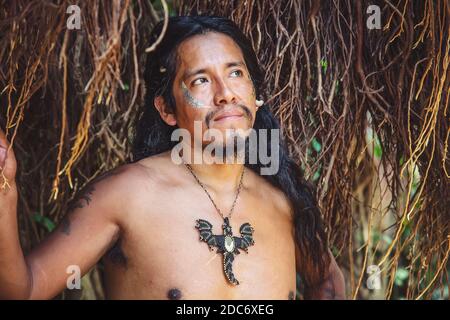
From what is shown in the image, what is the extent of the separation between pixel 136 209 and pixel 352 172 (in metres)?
0.93

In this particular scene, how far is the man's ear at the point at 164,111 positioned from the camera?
8.82ft

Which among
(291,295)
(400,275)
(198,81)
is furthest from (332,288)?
(400,275)

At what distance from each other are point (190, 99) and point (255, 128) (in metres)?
0.40

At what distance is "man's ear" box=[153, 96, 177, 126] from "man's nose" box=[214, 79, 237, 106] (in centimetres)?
23

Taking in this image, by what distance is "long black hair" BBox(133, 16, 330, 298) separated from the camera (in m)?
2.66

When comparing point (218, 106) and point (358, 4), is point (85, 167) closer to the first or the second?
point (218, 106)

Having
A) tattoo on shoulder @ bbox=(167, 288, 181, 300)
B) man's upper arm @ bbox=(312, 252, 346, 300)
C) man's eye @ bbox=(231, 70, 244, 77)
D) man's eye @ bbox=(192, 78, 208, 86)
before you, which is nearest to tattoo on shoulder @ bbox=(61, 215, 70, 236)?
tattoo on shoulder @ bbox=(167, 288, 181, 300)

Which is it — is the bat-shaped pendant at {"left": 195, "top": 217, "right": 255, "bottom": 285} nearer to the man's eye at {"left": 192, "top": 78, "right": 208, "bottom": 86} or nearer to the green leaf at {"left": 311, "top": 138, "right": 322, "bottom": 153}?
the man's eye at {"left": 192, "top": 78, "right": 208, "bottom": 86}

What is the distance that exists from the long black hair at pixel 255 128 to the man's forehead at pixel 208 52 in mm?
28

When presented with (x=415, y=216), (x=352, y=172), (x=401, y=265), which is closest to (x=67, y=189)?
(x=352, y=172)

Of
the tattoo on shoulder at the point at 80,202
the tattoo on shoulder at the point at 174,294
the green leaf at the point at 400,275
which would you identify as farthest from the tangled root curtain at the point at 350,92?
the green leaf at the point at 400,275

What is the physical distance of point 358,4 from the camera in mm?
2707

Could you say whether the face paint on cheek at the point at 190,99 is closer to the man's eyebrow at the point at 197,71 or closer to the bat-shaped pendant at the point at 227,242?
the man's eyebrow at the point at 197,71

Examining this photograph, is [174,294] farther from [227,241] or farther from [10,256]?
[10,256]
